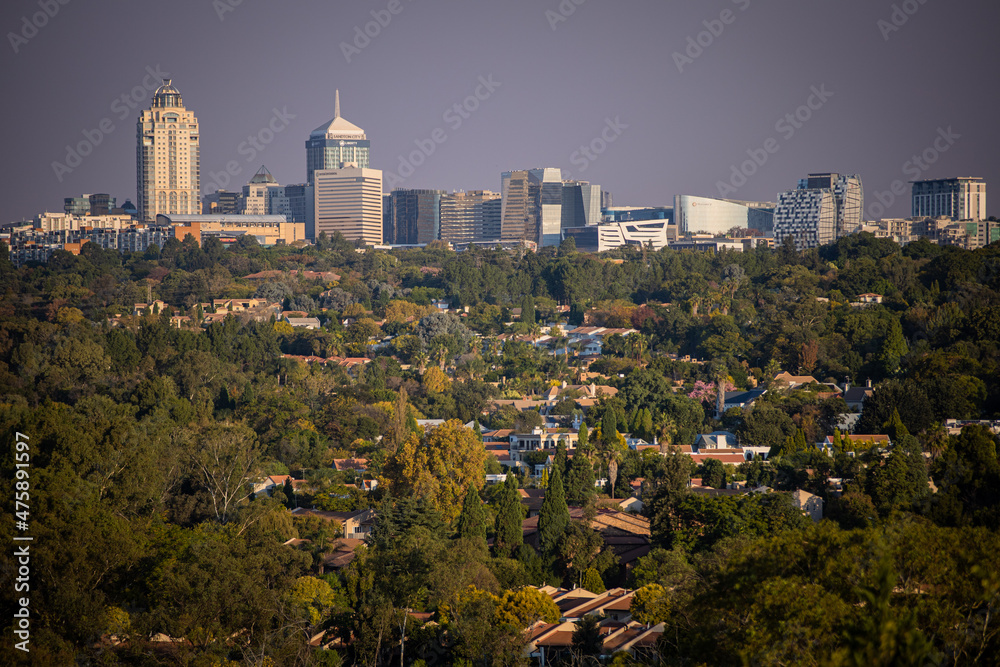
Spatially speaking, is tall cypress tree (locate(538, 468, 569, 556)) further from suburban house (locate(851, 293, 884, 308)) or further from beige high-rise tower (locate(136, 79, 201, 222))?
beige high-rise tower (locate(136, 79, 201, 222))

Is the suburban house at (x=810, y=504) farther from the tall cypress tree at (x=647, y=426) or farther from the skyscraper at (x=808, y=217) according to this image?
the skyscraper at (x=808, y=217)

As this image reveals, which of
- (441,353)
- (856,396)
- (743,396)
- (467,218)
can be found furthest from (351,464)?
(467,218)

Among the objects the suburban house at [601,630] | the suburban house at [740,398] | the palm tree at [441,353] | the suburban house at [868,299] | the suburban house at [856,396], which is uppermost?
the suburban house at [868,299]

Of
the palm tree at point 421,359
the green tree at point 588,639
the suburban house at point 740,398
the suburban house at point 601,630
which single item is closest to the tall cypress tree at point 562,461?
the suburban house at point 601,630

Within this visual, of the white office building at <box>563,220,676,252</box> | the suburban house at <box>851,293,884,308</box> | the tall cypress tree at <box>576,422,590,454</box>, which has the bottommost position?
the tall cypress tree at <box>576,422,590,454</box>

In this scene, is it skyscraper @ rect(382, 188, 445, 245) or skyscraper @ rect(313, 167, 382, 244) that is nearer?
skyscraper @ rect(313, 167, 382, 244)

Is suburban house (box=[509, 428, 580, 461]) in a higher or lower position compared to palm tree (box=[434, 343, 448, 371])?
lower

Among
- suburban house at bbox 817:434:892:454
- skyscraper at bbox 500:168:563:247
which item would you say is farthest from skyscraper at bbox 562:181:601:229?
suburban house at bbox 817:434:892:454
